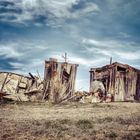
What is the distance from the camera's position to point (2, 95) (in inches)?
1004

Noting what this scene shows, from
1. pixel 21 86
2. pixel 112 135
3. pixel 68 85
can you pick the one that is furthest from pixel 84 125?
pixel 21 86

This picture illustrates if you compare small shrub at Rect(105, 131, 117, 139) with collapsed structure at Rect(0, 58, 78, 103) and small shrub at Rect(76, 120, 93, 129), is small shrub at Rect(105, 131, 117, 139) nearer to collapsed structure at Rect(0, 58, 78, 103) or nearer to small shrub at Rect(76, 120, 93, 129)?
small shrub at Rect(76, 120, 93, 129)

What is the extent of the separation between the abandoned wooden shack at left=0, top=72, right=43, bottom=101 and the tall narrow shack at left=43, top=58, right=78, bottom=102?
0.78m

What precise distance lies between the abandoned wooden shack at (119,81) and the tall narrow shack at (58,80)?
107 inches

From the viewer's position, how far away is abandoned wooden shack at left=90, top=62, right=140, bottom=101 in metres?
27.9

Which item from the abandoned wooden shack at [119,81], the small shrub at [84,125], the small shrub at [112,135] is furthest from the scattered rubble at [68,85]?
the small shrub at [112,135]

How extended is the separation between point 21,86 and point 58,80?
136 inches

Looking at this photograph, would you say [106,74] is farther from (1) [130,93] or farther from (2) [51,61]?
(2) [51,61]

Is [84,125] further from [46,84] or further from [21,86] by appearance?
[21,86]

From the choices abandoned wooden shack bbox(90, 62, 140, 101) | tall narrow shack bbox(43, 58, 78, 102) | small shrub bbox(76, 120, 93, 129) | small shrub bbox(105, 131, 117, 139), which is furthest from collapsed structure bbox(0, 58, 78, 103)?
small shrub bbox(105, 131, 117, 139)

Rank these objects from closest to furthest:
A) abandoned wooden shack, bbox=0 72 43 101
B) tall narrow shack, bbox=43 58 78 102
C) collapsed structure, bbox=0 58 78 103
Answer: abandoned wooden shack, bbox=0 72 43 101
collapsed structure, bbox=0 58 78 103
tall narrow shack, bbox=43 58 78 102

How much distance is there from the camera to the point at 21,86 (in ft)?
90.9

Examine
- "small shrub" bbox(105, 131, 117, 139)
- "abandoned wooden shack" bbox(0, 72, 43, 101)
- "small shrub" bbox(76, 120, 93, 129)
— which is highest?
"abandoned wooden shack" bbox(0, 72, 43, 101)

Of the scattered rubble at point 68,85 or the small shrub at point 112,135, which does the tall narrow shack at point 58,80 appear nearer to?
the scattered rubble at point 68,85
